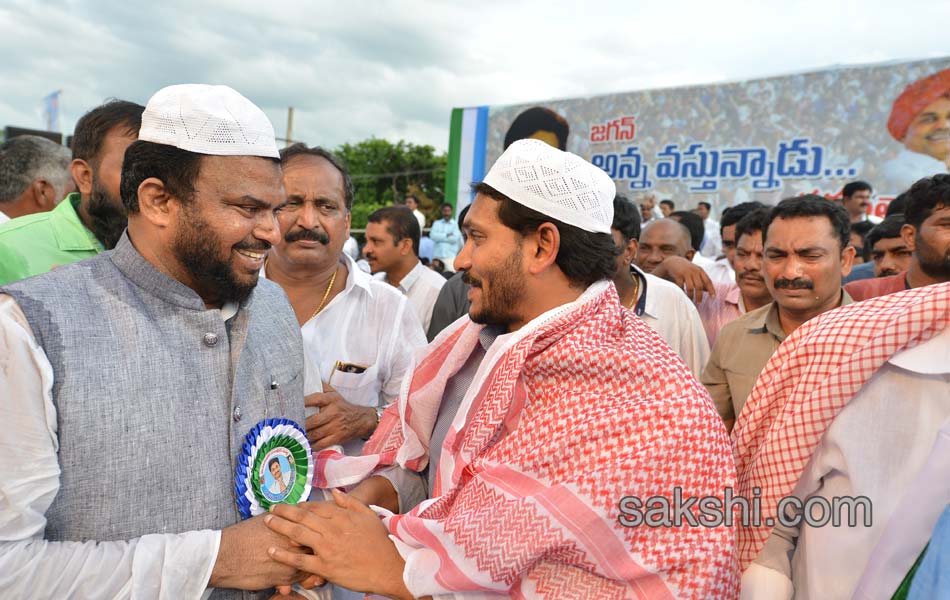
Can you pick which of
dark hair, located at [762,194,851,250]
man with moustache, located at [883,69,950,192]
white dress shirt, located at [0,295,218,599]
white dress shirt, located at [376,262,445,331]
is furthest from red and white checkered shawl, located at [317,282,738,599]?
man with moustache, located at [883,69,950,192]

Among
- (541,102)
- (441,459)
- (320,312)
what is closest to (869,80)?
(541,102)

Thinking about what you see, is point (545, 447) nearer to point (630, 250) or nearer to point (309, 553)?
point (309, 553)

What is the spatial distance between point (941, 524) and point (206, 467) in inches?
64.3

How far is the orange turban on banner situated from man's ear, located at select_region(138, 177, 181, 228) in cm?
1035

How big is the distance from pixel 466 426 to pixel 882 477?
101cm

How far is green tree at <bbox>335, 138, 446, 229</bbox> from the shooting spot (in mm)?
37750

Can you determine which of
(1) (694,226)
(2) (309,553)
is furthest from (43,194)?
(1) (694,226)

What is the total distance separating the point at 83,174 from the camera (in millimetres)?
2846

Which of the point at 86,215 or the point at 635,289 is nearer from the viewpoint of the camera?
the point at 86,215

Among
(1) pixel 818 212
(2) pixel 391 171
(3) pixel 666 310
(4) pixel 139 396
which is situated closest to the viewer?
(4) pixel 139 396

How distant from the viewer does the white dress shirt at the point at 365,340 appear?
2934 mm

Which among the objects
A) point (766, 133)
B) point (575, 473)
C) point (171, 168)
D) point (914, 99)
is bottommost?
point (575, 473)

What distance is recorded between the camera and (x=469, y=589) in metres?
1.69

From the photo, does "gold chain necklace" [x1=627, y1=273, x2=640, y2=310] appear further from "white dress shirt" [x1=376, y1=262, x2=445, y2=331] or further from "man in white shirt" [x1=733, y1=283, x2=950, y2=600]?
"white dress shirt" [x1=376, y1=262, x2=445, y2=331]
